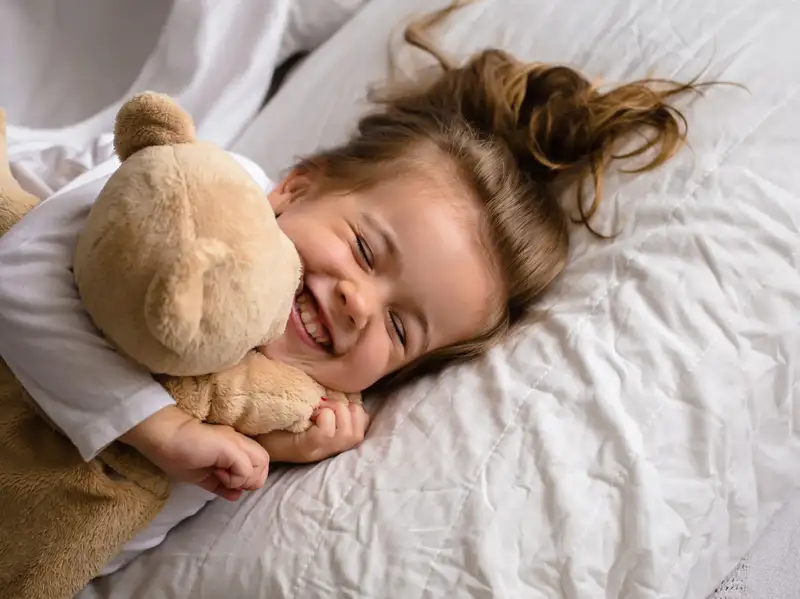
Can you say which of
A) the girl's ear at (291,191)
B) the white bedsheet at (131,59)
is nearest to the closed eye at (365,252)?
the girl's ear at (291,191)

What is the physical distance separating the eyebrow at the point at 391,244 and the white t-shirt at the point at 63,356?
0.28m

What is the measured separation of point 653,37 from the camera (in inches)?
39.7

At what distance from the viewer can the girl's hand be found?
77 centimetres

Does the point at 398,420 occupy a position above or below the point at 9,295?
below

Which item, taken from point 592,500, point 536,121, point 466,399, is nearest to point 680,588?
point 592,500

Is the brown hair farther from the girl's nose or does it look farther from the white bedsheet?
the white bedsheet

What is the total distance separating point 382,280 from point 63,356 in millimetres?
318

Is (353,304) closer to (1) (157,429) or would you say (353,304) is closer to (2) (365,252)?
(2) (365,252)

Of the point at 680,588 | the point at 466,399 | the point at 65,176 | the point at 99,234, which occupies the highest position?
the point at 99,234

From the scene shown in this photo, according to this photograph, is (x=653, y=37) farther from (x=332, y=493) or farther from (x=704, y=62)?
(x=332, y=493)

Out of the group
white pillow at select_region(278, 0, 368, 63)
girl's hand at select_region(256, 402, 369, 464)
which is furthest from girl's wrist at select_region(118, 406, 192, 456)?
white pillow at select_region(278, 0, 368, 63)

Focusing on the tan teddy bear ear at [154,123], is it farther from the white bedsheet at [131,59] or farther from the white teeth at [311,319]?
the white bedsheet at [131,59]

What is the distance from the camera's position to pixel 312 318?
31.9 inches

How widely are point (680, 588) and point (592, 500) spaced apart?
0.39 ft
